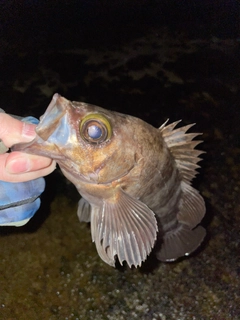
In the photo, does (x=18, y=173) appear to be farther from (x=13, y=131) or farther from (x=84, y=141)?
(x=84, y=141)

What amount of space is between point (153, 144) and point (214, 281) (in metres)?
1.75

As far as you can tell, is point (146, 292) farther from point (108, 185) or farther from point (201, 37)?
point (201, 37)

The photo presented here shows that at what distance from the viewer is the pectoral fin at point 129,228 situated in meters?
1.84

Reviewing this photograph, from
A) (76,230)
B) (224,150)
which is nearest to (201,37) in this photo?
(224,150)

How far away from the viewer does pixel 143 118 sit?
4.16 metres

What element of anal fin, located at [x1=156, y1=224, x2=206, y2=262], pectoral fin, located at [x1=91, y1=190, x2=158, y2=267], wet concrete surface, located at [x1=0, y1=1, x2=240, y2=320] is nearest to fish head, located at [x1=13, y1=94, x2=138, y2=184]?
pectoral fin, located at [x1=91, y1=190, x2=158, y2=267]

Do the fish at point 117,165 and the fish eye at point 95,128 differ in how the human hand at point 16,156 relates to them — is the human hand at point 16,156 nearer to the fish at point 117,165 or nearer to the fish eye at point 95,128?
the fish at point 117,165

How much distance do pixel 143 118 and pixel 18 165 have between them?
2.70m

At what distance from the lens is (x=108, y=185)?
183 cm

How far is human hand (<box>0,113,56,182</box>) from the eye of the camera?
1593 millimetres

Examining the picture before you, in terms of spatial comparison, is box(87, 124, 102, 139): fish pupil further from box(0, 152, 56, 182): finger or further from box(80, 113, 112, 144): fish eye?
box(0, 152, 56, 182): finger

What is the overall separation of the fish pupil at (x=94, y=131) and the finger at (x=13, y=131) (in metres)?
0.26

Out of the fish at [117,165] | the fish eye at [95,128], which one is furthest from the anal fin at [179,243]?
the fish eye at [95,128]

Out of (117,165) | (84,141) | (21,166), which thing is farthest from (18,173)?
(117,165)
